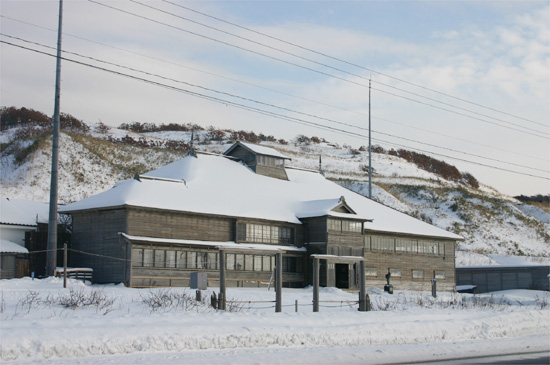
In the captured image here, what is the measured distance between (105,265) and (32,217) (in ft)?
27.3

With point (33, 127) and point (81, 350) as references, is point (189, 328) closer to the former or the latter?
point (81, 350)

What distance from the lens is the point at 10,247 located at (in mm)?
41438

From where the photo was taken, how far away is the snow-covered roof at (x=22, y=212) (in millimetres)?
43000

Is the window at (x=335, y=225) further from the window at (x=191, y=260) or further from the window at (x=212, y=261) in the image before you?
the window at (x=191, y=260)

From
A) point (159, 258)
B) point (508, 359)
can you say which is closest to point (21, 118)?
point (159, 258)

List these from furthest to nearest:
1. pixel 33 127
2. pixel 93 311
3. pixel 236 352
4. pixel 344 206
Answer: pixel 33 127 → pixel 344 206 → pixel 93 311 → pixel 236 352

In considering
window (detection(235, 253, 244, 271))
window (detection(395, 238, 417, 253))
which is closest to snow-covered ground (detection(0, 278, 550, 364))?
window (detection(235, 253, 244, 271))

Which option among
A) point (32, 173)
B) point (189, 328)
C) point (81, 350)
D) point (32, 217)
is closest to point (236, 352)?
point (189, 328)

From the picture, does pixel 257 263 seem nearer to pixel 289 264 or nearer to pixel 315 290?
pixel 289 264

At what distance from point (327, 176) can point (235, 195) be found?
58.9 m

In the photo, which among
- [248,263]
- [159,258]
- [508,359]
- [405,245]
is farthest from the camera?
[405,245]

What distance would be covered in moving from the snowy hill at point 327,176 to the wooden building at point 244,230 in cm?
2299

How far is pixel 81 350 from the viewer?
15508 mm

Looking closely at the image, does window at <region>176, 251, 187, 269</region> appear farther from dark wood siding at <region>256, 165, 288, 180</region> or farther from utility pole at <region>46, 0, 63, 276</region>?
dark wood siding at <region>256, 165, 288, 180</region>
